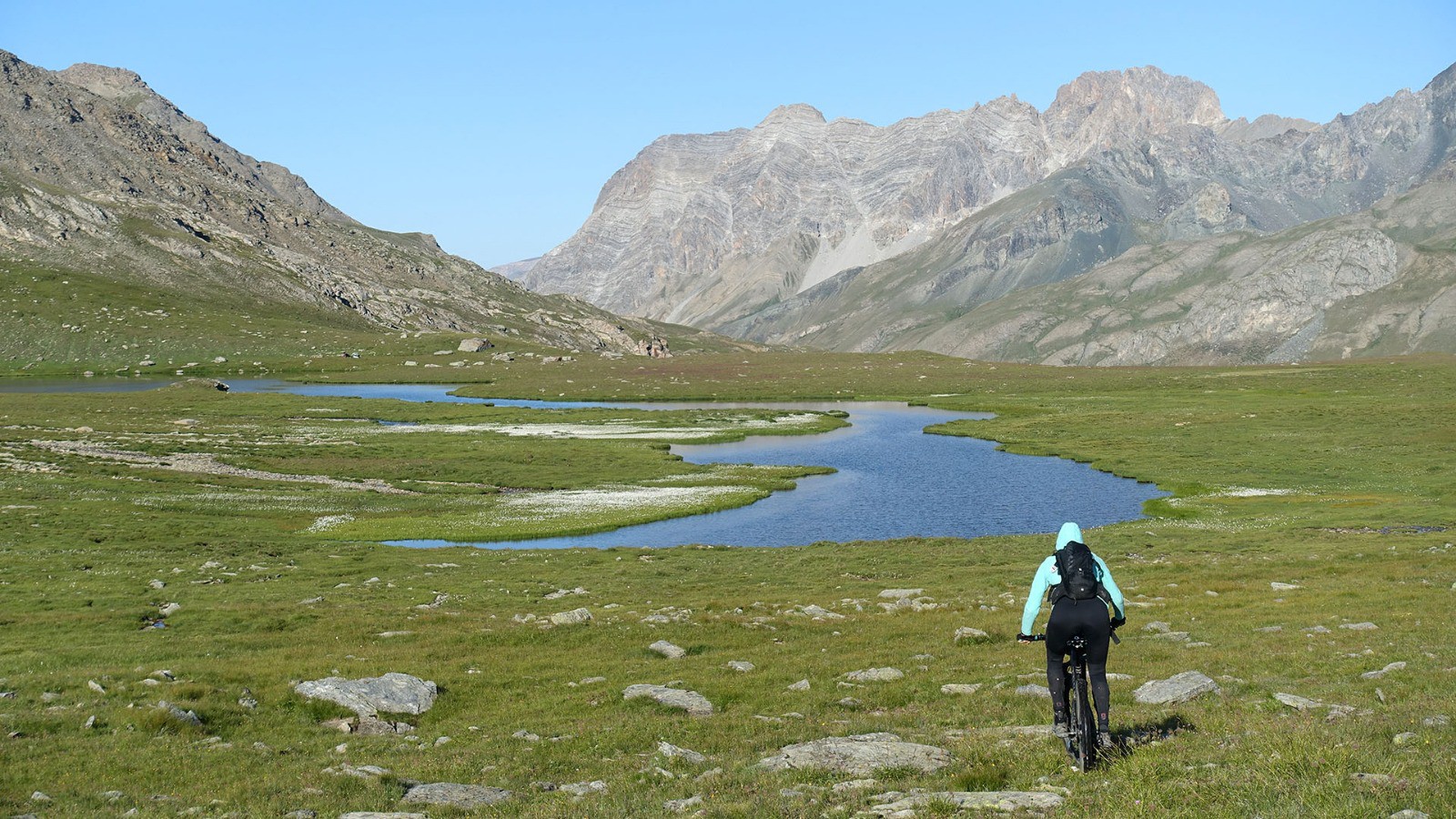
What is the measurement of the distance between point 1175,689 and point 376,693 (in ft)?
59.5

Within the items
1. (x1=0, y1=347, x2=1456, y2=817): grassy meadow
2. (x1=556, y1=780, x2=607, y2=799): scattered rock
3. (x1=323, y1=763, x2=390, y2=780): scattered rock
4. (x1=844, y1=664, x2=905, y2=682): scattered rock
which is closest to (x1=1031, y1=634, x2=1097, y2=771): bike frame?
(x1=0, y1=347, x2=1456, y2=817): grassy meadow

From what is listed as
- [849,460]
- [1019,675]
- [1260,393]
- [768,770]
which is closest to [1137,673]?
[1019,675]

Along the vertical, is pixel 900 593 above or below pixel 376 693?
below

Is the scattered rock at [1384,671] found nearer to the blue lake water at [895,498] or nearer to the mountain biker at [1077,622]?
the mountain biker at [1077,622]

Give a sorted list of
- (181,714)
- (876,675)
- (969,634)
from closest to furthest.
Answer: (181,714)
(876,675)
(969,634)

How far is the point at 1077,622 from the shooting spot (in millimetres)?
15961

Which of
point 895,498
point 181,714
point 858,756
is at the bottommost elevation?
point 895,498

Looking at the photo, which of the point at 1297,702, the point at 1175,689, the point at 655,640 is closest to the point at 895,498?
the point at 655,640

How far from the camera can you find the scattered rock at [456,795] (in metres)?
16.5

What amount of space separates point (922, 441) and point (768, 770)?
103m

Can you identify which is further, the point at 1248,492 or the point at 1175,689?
the point at 1248,492

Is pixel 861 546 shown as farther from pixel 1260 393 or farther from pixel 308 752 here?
pixel 1260 393

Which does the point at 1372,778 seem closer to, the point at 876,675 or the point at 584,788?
the point at 584,788

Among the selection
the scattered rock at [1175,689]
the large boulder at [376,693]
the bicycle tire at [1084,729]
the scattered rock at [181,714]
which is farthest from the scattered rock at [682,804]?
the scattered rock at [181,714]
